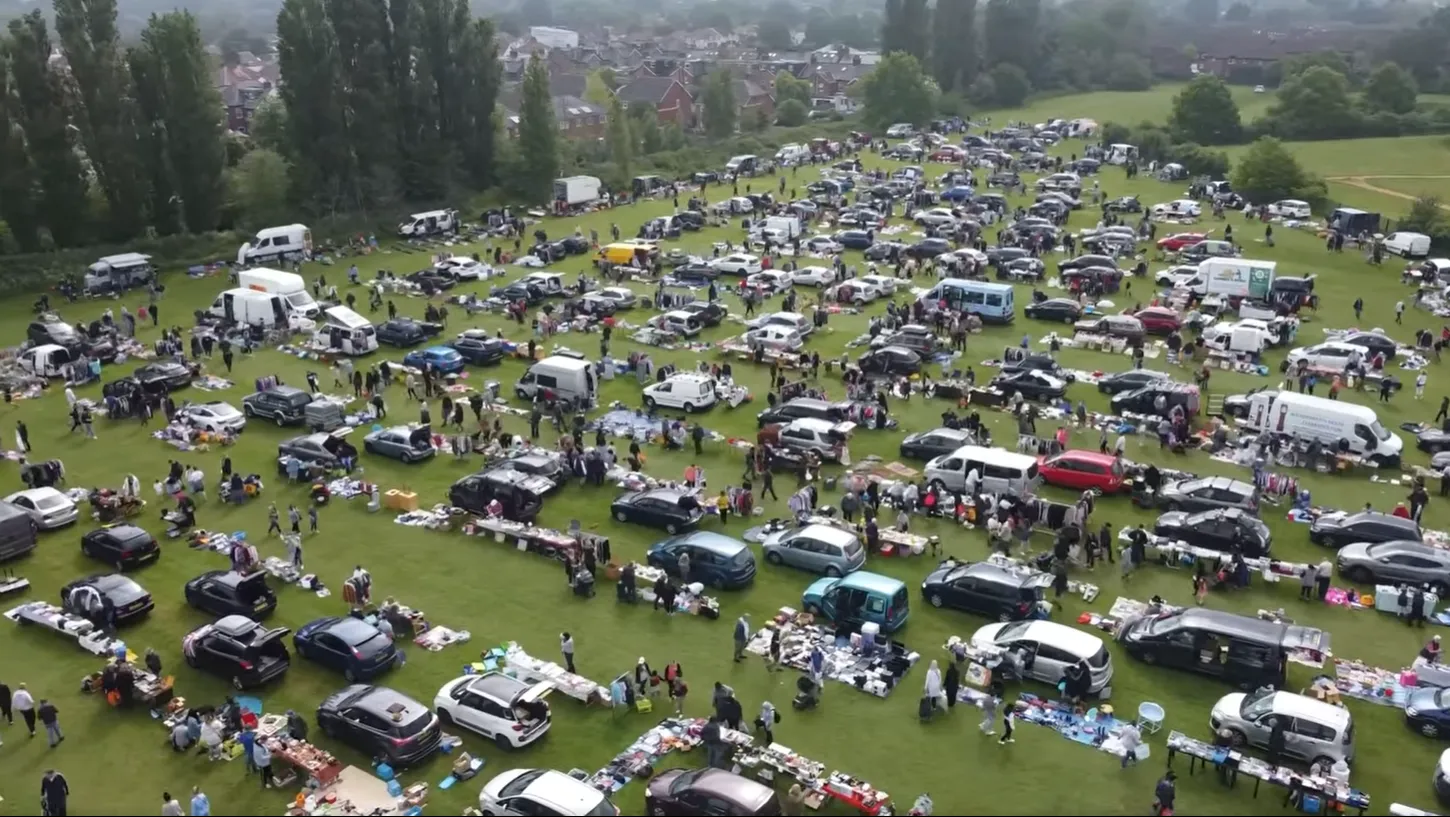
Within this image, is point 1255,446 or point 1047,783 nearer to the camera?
point 1047,783

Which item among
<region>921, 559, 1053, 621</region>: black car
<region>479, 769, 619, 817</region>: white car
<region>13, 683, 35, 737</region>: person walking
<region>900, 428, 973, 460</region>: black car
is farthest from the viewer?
<region>900, 428, 973, 460</region>: black car

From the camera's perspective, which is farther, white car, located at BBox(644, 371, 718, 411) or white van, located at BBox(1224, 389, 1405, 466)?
white car, located at BBox(644, 371, 718, 411)

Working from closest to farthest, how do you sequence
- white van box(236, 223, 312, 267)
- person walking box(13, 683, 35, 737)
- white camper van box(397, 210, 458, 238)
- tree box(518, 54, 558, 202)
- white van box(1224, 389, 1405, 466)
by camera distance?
1. person walking box(13, 683, 35, 737)
2. white van box(1224, 389, 1405, 466)
3. white van box(236, 223, 312, 267)
4. white camper van box(397, 210, 458, 238)
5. tree box(518, 54, 558, 202)

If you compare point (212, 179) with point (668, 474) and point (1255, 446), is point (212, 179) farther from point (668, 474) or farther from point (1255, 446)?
point (1255, 446)

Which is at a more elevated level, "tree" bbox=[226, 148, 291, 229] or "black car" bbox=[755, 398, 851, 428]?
"tree" bbox=[226, 148, 291, 229]

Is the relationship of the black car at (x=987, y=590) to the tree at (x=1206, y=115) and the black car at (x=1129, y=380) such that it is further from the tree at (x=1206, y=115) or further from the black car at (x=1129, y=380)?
the tree at (x=1206, y=115)

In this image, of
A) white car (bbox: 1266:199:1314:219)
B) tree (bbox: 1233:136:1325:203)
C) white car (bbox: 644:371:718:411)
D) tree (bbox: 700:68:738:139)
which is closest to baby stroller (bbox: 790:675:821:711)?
white car (bbox: 644:371:718:411)

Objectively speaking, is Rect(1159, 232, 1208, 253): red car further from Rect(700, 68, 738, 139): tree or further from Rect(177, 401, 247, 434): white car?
Rect(700, 68, 738, 139): tree

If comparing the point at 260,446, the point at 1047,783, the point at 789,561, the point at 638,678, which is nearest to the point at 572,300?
the point at 260,446
